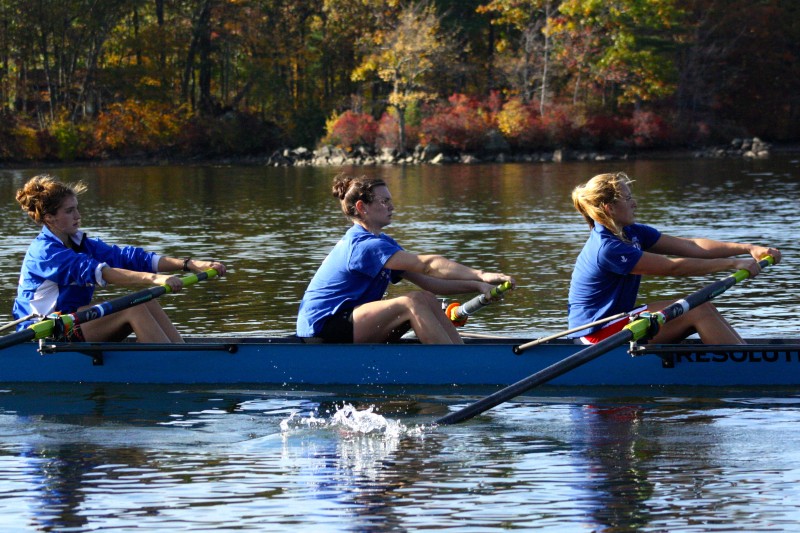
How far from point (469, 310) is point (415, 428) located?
6.73 ft

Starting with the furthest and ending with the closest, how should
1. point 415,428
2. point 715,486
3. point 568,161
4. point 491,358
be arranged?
point 568,161, point 491,358, point 415,428, point 715,486

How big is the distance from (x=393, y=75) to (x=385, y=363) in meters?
53.6

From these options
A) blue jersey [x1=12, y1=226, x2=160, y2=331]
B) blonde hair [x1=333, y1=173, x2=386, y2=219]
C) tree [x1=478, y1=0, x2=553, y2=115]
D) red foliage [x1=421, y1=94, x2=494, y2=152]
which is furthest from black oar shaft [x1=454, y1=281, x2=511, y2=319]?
tree [x1=478, y1=0, x2=553, y2=115]

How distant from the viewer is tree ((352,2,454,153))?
201 ft

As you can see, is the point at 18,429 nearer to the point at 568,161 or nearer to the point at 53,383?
the point at 53,383

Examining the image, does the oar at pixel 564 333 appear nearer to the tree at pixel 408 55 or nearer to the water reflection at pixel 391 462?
the water reflection at pixel 391 462

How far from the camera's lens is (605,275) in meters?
9.72

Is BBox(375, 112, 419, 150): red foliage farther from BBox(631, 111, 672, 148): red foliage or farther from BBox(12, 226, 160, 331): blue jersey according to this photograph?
BBox(12, 226, 160, 331): blue jersey

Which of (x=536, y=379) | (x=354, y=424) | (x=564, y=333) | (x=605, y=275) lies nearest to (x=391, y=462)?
(x=354, y=424)

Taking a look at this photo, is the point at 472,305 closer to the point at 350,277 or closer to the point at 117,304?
the point at 350,277

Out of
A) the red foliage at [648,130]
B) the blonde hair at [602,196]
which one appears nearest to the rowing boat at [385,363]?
the blonde hair at [602,196]

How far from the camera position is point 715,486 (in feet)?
24.2

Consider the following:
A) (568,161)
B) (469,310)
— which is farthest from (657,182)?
(469,310)

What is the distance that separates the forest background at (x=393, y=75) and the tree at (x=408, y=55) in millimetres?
107
